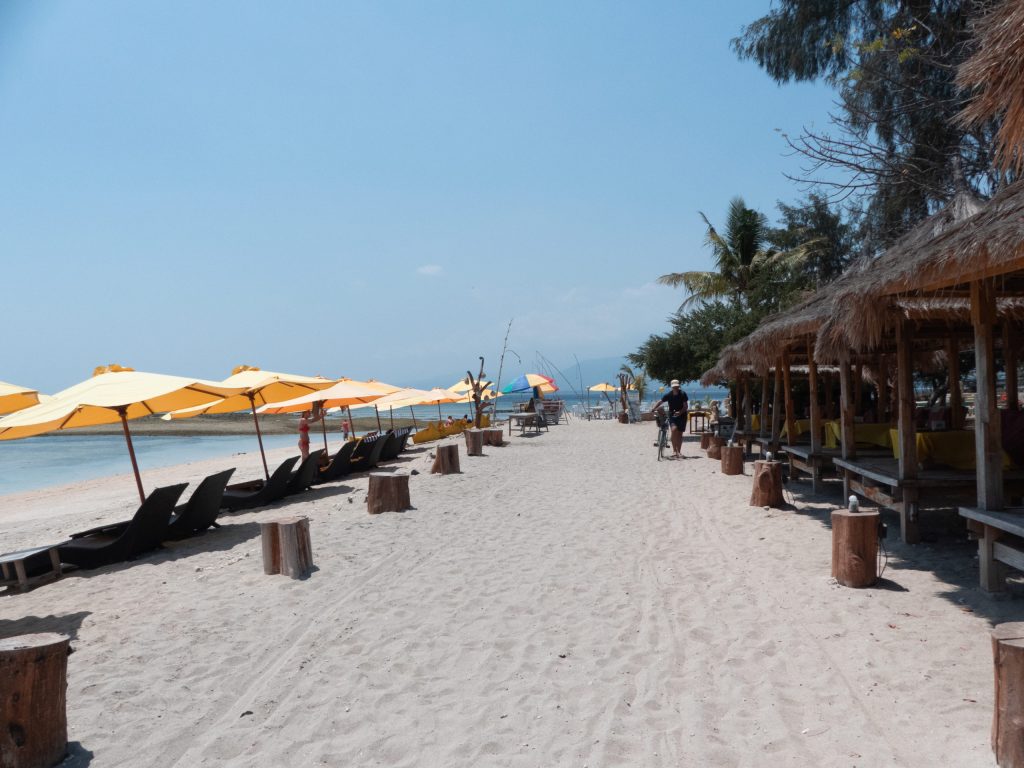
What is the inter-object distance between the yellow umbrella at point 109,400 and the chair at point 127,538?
553mm

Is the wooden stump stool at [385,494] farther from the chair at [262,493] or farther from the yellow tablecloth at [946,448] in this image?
the yellow tablecloth at [946,448]

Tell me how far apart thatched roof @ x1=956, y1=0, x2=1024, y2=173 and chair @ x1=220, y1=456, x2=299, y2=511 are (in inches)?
337

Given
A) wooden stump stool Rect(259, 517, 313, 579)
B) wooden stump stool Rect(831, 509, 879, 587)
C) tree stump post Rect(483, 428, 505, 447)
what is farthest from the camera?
tree stump post Rect(483, 428, 505, 447)

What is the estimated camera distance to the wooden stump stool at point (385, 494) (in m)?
8.70

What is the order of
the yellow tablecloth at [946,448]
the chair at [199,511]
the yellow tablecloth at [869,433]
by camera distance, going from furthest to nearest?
the yellow tablecloth at [869,433] < the chair at [199,511] < the yellow tablecloth at [946,448]

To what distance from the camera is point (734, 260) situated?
23.5m

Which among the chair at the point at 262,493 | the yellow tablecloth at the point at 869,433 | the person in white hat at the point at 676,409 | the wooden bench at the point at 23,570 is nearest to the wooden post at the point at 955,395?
the yellow tablecloth at the point at 869,433

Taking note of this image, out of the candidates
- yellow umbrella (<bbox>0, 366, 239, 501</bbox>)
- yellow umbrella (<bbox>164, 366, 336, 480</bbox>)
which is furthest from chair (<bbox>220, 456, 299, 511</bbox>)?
yellow umbrella (<bbox>0, 366, 239, 501</bbox>)

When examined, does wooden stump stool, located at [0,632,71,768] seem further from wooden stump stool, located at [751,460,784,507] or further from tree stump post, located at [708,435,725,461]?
tree stump post, located at [708,435,725,461]

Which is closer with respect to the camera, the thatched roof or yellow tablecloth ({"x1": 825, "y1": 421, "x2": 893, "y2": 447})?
the thatched roof

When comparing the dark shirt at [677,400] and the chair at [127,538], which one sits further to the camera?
the dark shirt at [677,400]

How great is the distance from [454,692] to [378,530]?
4.23 metres

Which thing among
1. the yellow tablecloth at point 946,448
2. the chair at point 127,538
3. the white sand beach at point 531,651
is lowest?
the white sand beach at point 531,651

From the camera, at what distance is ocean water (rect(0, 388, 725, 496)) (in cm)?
2491
